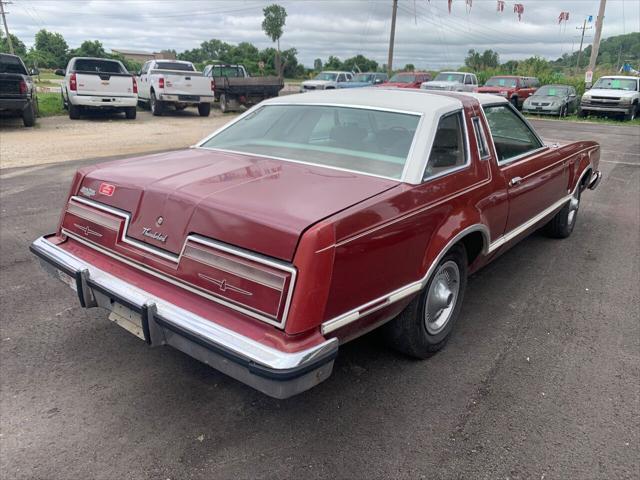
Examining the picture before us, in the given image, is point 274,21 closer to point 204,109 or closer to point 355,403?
point 204,109

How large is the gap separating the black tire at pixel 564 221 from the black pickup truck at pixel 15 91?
40.6 ft

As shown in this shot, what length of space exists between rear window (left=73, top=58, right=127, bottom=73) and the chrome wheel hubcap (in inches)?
587

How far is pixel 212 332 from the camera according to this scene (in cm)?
230

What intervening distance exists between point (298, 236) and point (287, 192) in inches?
18.8

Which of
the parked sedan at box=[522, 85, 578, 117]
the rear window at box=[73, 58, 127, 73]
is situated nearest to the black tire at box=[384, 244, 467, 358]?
the rear window at box=[73, 58, 127, 73]

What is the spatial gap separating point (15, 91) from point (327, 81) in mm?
16272

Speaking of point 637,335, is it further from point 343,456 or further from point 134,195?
point 134,195

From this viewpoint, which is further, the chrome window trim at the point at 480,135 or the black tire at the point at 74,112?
the black tire at the point at 74,112

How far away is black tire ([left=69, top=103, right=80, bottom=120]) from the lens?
1575 centimetres

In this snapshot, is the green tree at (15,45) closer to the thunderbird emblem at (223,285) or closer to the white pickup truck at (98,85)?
the white pickup truck at (98,85)

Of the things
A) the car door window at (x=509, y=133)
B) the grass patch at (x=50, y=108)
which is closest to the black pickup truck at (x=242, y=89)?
the grass patch at (x=50, y=108)

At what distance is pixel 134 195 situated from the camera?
2.79 meters

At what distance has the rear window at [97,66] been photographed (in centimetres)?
1528

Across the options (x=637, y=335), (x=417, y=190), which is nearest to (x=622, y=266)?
(x=637, y=335)
